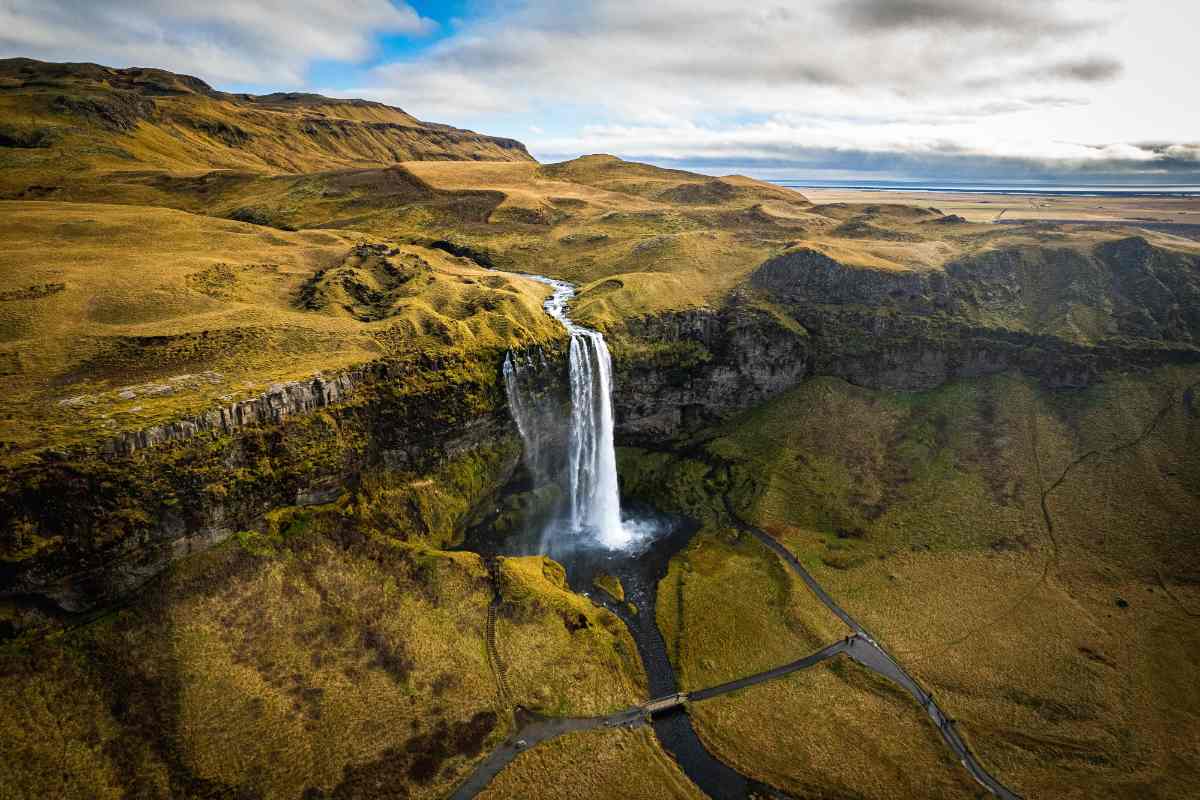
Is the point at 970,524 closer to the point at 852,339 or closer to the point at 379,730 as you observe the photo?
the point at 852,339

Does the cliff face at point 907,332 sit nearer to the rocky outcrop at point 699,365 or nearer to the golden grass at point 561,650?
the rocky outcrop at point 699,365

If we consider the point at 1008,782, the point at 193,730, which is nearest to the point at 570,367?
the point at 193,730

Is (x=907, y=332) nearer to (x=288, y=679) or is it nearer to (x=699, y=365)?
(x=699, y=365)

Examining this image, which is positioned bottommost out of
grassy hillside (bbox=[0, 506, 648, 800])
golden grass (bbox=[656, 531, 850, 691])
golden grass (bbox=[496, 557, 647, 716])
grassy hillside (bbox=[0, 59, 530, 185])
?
golden grass (bbox=[656, 531, 850, 691])

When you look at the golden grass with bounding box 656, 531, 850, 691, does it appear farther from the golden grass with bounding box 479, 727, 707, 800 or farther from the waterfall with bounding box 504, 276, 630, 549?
the waterfall with bounding box 504, 276, 630, 549

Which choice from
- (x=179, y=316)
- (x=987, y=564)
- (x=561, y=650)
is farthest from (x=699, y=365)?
(x=179, y=316)

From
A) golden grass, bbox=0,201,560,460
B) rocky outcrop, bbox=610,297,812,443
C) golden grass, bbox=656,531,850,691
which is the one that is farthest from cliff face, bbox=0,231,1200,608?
golden grass, bbox=656,531,850,691
